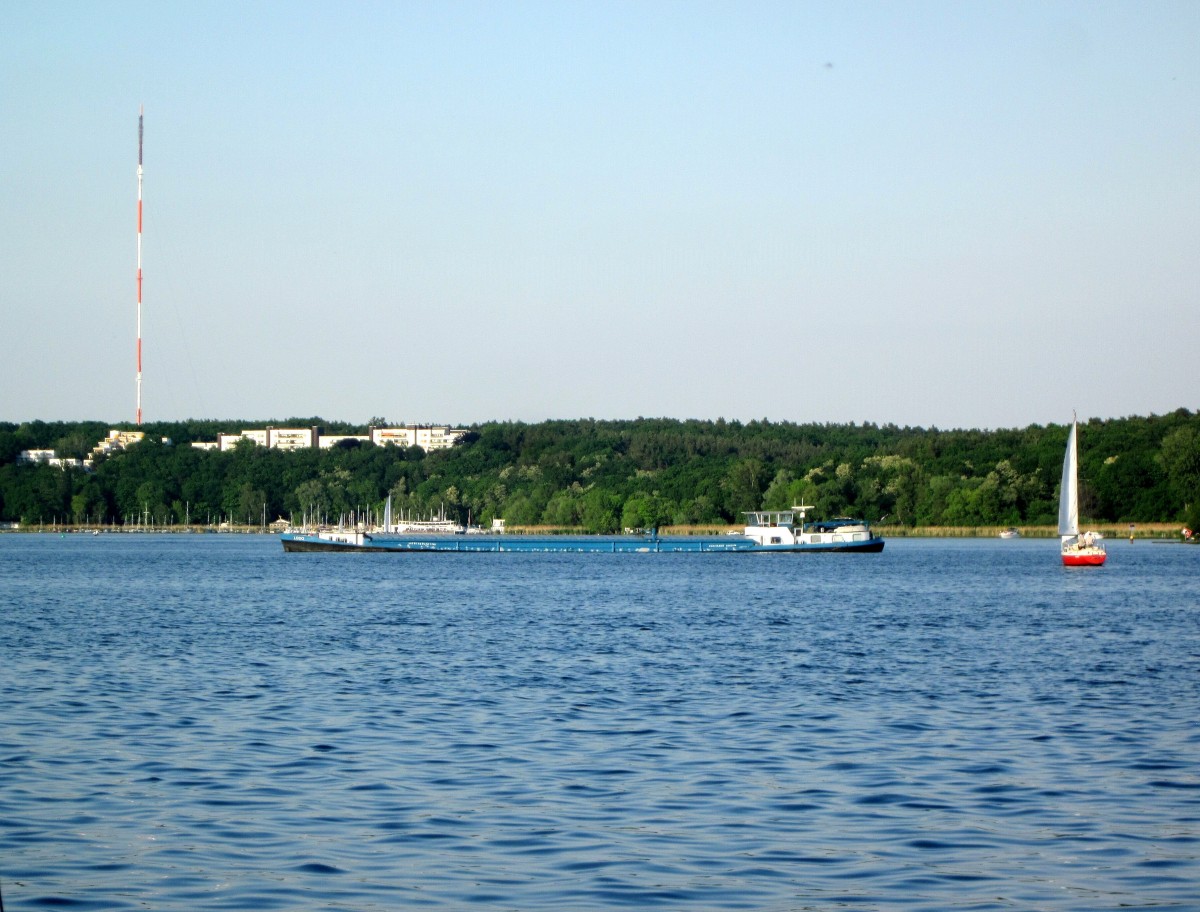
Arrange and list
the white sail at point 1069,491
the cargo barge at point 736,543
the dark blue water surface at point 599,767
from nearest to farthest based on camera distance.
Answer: the dark blue water surface at point 599,767 → the white sail at point 1069,491 → the cargo barge at point 736,543

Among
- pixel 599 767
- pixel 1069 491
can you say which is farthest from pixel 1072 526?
pixel 599 767

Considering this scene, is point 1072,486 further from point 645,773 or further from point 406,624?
point 645,773

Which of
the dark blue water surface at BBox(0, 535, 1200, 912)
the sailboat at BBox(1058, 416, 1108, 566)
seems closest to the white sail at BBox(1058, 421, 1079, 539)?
the sailboat at BBox(1058, 416, 1108, 566)

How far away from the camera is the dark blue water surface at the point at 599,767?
14.9m

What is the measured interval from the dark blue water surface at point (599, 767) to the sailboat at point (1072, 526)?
47.3m

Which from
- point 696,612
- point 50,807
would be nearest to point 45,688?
point 50,807

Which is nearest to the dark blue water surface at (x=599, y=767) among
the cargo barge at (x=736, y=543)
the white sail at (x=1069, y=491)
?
the white sail at (x=1069, y=491)

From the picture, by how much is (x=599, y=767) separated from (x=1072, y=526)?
273ft

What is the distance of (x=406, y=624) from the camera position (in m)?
51.5

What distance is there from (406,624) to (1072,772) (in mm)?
33340

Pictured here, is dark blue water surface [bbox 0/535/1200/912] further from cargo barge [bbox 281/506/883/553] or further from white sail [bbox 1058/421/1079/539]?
cargo barge [bbox 281/506/883/553]

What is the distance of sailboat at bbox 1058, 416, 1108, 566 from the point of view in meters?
95.4

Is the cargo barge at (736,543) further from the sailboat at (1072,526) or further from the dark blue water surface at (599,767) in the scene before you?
the dark blue water surface at (599,767)

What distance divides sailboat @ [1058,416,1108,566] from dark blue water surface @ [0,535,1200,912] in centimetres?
4732
